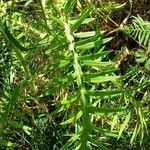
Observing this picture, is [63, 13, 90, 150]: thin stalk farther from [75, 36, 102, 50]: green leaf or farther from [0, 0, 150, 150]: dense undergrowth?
[0, 0, 150, 150]: dense undergrowth

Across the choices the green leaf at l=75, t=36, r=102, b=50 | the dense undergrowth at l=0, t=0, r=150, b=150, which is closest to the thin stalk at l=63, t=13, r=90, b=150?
the green leaf at l=75, t=36, r=102, b=50

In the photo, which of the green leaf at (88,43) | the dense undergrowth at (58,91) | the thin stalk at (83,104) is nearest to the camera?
the thin stalk at (83,104)

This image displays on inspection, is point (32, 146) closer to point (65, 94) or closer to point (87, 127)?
point (65, 94)

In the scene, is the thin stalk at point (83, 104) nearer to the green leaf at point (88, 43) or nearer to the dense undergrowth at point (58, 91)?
the green leaf at point (88, 43)

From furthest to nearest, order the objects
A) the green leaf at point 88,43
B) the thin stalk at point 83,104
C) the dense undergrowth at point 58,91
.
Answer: the dense undergrowth at point 58,91 < the green leaf at point 88,43 < the thin stalk at point 83,104

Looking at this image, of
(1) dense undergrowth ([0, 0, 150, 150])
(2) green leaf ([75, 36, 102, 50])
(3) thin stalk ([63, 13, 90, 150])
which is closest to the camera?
(3) thin stalk ([63, 13, 90, 150])

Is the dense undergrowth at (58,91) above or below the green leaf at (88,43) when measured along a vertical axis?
below

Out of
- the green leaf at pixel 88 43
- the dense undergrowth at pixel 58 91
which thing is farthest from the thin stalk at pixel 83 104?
the dense undergrowth at pixel 58 91

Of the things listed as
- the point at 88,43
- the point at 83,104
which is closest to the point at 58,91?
the point at 88,43

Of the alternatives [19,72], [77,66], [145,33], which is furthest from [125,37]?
Result: [77,66]

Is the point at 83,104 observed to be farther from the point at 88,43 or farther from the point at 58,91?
the point at 58,91

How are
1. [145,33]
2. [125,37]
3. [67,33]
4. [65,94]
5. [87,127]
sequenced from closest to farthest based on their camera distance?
[87,127], [67,33], [65,94], [145,33], [125,37]
